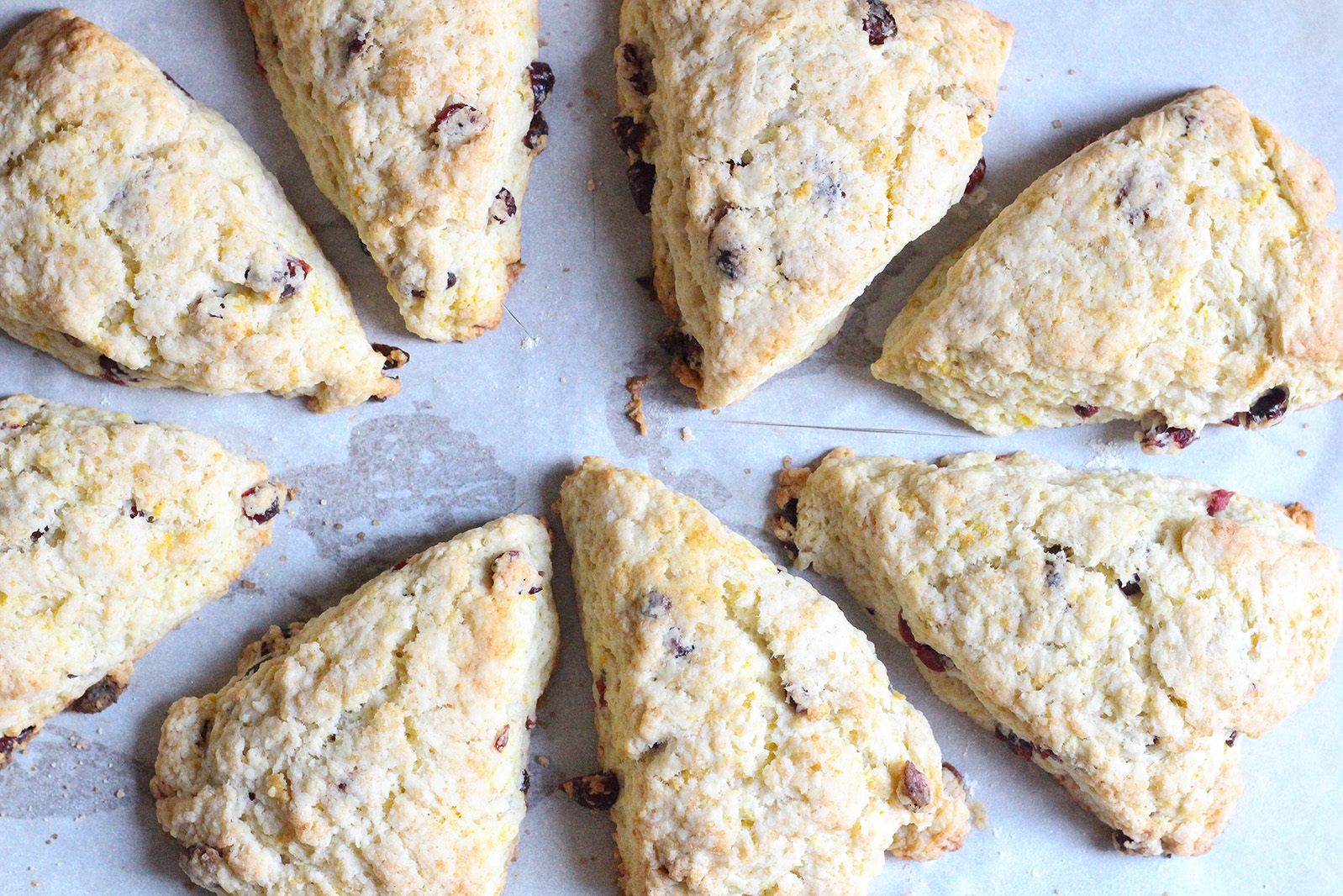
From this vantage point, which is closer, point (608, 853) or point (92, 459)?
point (92, 459)

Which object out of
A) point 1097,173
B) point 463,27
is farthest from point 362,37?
point 1097,173

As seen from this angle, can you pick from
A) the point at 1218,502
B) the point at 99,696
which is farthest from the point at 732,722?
the point at 99,696

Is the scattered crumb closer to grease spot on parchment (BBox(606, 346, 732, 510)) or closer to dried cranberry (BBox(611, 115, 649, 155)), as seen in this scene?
grease spot on parchment (BBox(606, 346, 732, 510))

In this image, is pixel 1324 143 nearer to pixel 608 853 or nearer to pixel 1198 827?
pixel 1198 827

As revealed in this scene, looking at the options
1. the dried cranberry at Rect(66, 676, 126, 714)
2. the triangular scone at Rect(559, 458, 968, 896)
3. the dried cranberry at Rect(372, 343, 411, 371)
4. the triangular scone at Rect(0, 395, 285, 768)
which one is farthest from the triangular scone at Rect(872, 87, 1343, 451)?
the dried cranberry at Rect(66, 676, 126, 714)

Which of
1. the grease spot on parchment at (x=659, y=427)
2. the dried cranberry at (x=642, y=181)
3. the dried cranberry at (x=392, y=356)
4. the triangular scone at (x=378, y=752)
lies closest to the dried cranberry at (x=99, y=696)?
the triangular scone at (x=378, y=752)

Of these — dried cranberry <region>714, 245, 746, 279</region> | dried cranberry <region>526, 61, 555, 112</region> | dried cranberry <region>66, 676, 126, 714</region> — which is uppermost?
dried cranberry <region>526, 61, 555, 112</region>

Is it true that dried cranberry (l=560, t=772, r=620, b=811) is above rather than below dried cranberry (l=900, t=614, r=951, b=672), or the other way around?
below
